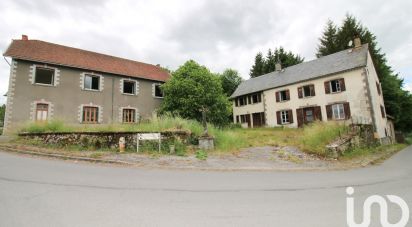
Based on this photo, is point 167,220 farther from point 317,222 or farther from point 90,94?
point 90,94

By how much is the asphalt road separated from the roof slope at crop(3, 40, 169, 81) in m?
12.3

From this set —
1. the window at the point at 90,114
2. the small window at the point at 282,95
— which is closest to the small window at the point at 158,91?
the window at the point at 90,114

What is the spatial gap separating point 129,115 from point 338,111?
1962 cm

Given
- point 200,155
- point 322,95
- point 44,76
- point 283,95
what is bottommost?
point 200,155

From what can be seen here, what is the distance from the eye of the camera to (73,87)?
17812mm

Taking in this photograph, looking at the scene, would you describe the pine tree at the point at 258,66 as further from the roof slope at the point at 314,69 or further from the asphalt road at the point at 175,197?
the asphalt road at the point at 175,197

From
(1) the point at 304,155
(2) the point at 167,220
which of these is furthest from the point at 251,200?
(1) the point at 304,155

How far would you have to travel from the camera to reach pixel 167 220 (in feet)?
11.3

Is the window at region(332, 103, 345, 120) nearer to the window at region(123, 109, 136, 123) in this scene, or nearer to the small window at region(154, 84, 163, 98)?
the small window at region(154, 84, 163, 98)

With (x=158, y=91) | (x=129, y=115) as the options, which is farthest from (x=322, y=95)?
(x=129, y=115)

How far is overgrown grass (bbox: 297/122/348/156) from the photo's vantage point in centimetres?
1173

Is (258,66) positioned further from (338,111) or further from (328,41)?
(338,111)

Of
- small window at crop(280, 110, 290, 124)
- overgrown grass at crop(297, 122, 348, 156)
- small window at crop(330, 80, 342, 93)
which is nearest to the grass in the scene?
overgrown grass at crop(297, 122, 348, 156)

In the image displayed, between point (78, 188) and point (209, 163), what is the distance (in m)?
4.77
